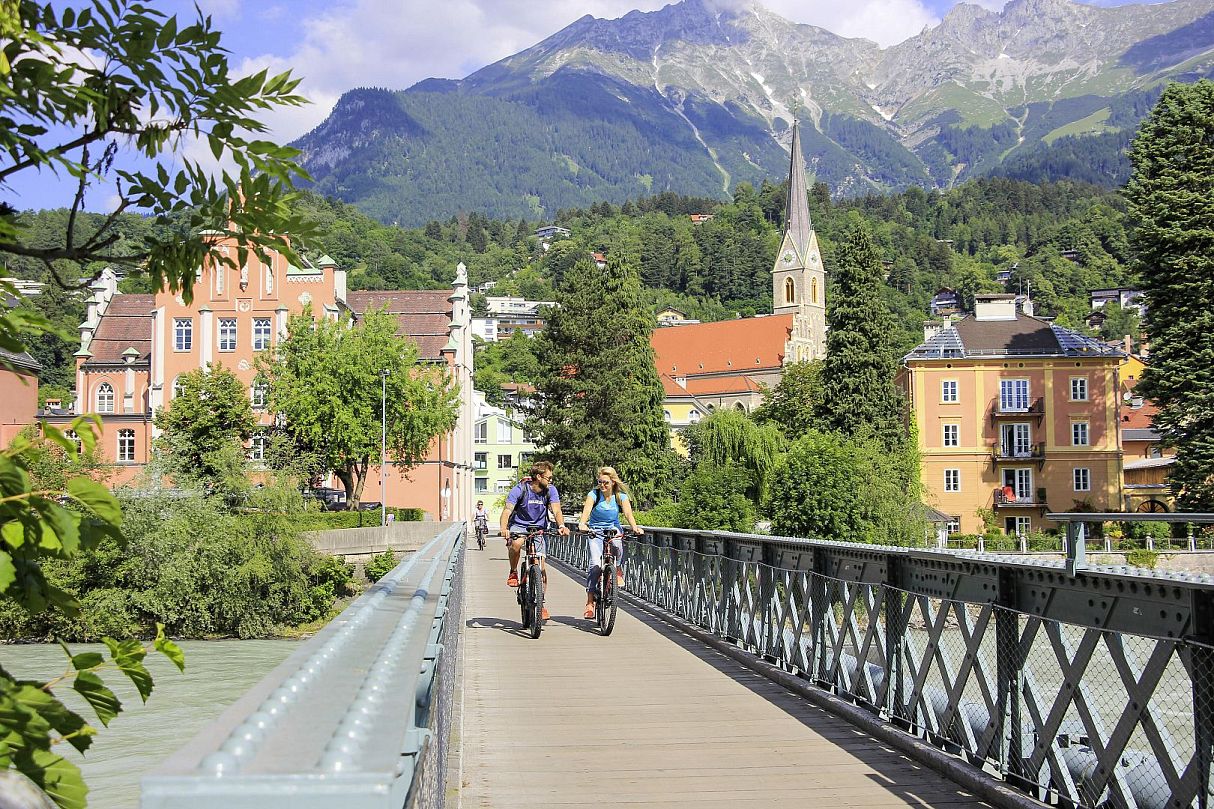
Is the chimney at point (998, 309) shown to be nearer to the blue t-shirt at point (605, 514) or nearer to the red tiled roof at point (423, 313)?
the red tiled roof at point (423, 313)

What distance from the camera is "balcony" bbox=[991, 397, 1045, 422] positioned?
7044cm

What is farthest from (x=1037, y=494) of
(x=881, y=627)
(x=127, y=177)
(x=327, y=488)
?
(x=127, y=177)

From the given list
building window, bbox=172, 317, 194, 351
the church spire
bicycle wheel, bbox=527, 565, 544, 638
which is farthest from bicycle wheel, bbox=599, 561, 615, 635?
the church spire

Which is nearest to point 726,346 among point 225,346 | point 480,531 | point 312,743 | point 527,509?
point 225,346

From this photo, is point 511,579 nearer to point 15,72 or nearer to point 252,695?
point 15,72

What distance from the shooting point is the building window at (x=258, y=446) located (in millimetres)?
62444

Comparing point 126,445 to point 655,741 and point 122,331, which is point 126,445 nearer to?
point 122,331

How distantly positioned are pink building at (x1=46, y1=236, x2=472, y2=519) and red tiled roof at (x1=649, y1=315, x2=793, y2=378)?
69221 millimetres

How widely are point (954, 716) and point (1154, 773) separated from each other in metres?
2.02

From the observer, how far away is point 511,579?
48.6ft

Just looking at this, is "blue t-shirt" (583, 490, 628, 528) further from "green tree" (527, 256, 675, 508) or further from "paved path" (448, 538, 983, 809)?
"green tree" (527, 256, 675, 508)

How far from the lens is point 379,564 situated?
48031 mm

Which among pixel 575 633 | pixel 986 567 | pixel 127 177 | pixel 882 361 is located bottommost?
pixel 575 633

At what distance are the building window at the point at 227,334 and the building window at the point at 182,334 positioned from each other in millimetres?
1591
